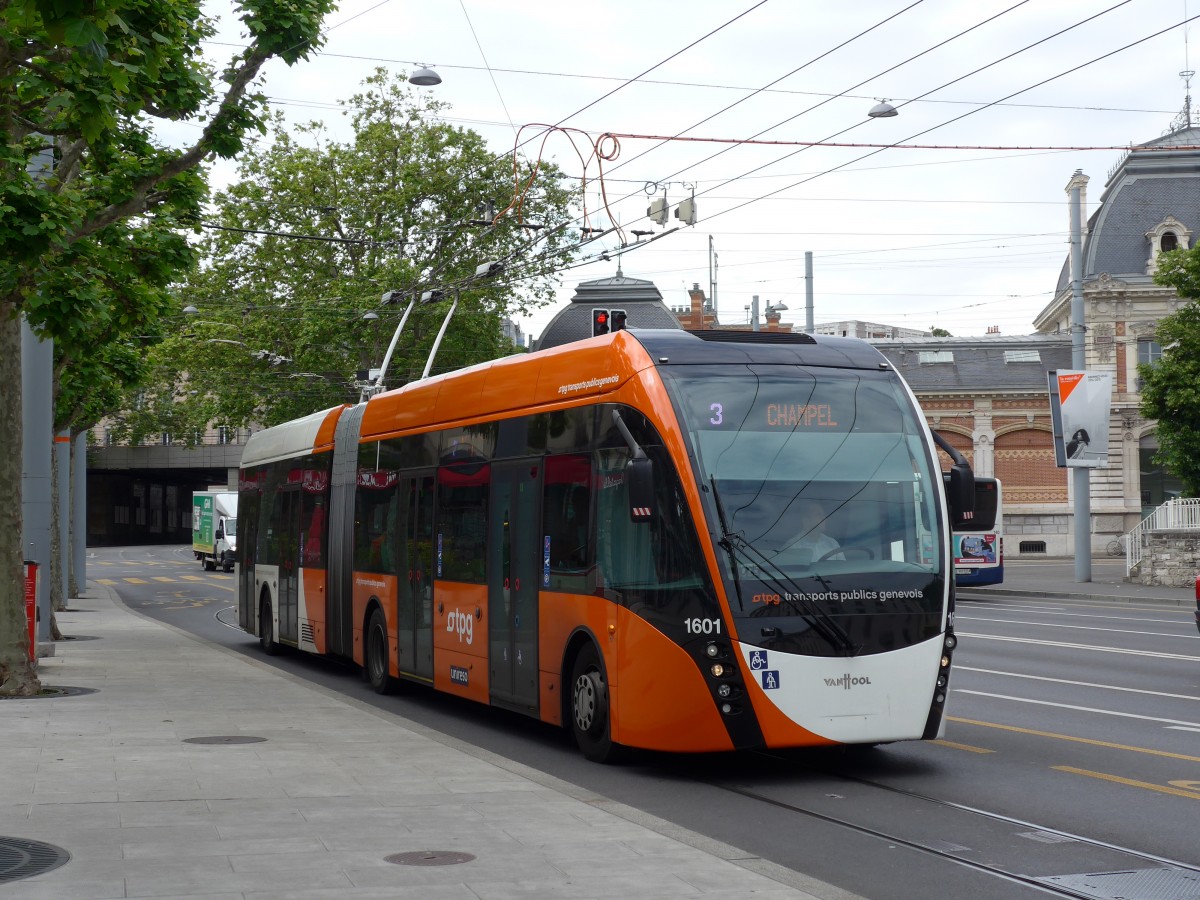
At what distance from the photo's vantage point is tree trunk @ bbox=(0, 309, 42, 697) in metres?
15.0

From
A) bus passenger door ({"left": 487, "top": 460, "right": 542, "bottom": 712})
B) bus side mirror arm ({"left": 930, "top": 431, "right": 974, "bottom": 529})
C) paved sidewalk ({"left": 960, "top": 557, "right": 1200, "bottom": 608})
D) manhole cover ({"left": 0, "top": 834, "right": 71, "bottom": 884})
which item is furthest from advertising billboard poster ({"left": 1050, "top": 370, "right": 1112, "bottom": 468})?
manhole cover ({"left": 0, "top": 834, "right": 71, "bottom": 884})

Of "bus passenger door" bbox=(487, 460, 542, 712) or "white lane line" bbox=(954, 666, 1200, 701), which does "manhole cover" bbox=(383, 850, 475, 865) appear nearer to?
"bus passenger door" bbox=(487, 460, 542, 712)

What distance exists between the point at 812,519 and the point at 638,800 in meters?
2.25

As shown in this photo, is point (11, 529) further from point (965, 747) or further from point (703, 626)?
point (965, 747)

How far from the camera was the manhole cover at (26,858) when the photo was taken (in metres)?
6.77

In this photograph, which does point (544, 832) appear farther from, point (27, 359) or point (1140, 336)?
point (1140, 336)

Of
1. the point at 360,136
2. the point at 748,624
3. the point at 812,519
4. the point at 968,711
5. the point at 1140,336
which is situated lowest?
the point at 968,711

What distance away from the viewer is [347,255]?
46625mm

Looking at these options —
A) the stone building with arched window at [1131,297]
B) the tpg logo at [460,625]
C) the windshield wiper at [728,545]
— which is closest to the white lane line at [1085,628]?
the tpg logo at [460,625]

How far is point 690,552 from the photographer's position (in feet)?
32.6

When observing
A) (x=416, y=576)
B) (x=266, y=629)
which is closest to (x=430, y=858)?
(x=416, y=576)

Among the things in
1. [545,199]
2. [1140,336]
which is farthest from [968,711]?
[1140,336]

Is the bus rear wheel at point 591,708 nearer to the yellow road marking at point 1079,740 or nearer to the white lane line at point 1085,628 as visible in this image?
the yellow road marking at point 1079,740

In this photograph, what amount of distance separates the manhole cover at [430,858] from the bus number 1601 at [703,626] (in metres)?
2.94
